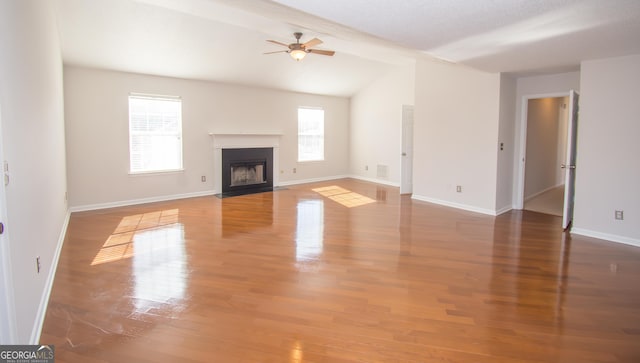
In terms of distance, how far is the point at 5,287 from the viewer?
179 cm

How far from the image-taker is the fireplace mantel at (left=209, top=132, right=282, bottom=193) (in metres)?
7.63

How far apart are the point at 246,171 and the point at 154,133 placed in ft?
7.18

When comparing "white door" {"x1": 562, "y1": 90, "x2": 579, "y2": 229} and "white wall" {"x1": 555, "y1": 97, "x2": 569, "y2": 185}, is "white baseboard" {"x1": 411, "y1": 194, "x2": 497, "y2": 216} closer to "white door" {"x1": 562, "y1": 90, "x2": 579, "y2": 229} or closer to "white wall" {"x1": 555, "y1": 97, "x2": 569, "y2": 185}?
"white door" {"x1": 562, "y1": 90, "x2": 579, "y2": 229}

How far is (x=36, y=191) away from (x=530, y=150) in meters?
7.93

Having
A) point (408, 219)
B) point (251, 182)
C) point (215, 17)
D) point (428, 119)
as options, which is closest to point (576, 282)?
point (408, 219)

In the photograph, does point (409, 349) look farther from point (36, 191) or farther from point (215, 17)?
point (215, 17)

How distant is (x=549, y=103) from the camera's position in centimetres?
764

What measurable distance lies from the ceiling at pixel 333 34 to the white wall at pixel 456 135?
2.34 feet

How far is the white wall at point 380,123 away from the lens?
8.56 m

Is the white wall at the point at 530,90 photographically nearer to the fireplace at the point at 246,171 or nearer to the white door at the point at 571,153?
the white door at the point at 571,153

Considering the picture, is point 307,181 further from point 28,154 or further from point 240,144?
point 28,154

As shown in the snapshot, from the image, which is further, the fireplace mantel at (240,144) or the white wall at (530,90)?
the fireplace mantel at (240,144)

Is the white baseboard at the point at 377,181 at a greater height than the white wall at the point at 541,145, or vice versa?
the white wall at the point at 541,145

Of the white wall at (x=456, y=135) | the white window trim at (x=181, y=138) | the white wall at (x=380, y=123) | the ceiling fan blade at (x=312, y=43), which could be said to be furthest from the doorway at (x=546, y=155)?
the white window trim at (x=181, y=138)
